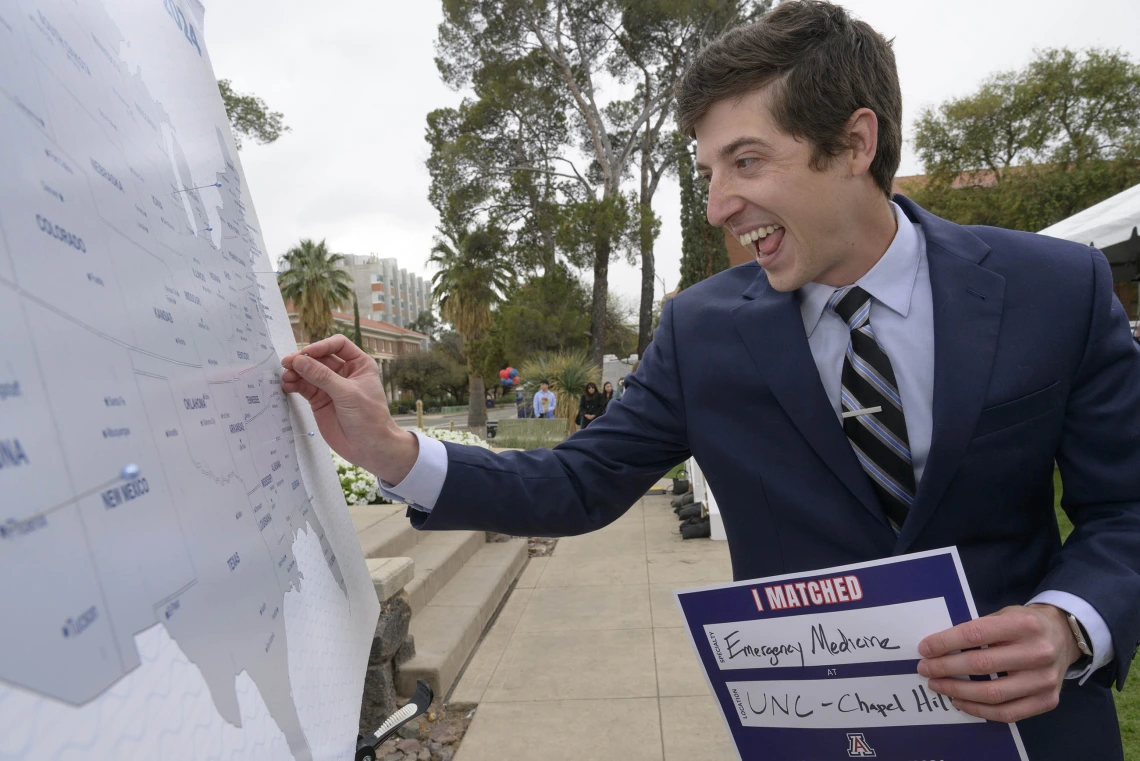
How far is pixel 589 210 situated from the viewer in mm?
20453

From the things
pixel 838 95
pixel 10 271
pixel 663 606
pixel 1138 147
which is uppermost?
pixel 1138 147

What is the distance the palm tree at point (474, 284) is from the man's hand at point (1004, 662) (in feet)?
72.7

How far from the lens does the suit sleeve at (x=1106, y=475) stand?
114cm

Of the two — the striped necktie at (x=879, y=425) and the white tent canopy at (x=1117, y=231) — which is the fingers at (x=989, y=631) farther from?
the white tent canopy at (x=1117, y=231)

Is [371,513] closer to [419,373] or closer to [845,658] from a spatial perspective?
[845,658]

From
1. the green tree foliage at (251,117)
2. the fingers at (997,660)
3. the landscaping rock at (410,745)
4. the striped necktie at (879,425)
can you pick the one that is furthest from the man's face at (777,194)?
the green tree foliage at (251,117)

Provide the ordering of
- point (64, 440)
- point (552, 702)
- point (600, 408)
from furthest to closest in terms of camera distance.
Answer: point (600, 408)
point (552, 702)
point (64, 440)

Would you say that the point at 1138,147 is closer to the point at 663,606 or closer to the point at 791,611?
the point at 663,606

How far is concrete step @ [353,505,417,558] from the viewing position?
4565 millimetres

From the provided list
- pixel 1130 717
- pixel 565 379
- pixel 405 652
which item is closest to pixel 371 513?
pixel 405 652

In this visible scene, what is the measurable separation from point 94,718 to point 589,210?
20.5m

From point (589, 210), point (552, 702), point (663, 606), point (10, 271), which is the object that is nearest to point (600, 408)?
point (589, 210)

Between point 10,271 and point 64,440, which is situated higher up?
point 10,271

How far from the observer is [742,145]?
136 cm
